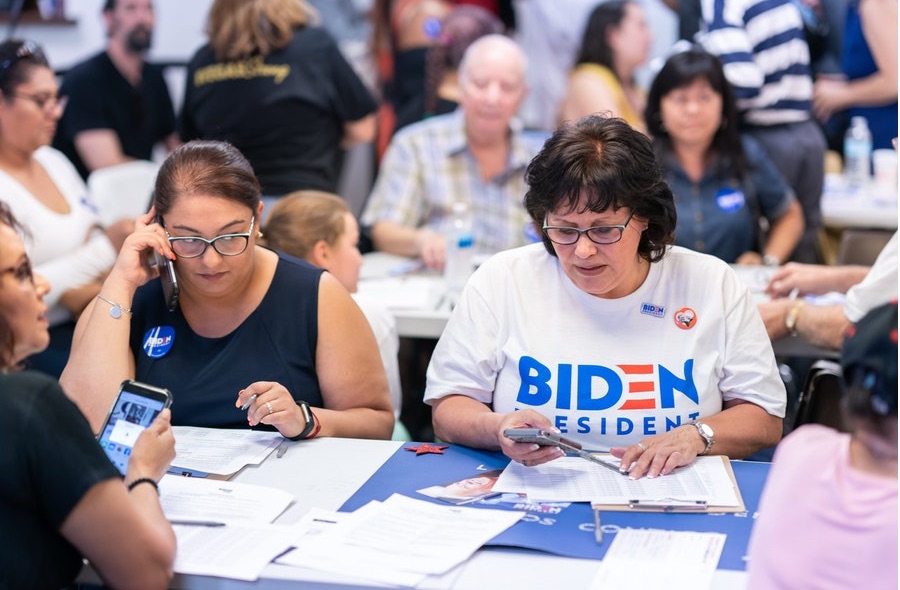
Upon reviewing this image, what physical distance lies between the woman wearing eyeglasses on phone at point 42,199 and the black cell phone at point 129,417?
1.63m

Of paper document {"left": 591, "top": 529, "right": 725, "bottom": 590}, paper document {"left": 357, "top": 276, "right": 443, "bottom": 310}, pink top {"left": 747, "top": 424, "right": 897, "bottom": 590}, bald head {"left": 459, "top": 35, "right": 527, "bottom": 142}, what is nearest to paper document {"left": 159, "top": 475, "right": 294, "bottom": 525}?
paper document {"left": 591, "top": 529, "right": 725, "bottom": 590}

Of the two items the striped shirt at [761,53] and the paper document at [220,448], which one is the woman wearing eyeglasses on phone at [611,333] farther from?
the striped shirt at [761,53]

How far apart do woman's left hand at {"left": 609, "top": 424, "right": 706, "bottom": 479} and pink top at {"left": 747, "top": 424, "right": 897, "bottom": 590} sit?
23.8 inches

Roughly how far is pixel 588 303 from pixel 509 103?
204 centimetres

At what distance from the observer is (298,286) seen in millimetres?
2662

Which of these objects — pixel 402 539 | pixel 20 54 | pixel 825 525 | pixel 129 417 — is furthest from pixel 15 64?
pixel 825 525

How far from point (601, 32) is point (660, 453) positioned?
3648 mm

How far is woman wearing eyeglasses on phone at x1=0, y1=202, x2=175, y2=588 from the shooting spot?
1.76m

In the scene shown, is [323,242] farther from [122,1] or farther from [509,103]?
[122,1]

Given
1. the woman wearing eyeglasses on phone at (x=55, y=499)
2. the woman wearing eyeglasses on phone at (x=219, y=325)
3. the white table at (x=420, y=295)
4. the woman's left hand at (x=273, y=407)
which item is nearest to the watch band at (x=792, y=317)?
the white table at (x=420, y=295)

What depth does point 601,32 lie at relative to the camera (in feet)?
18.0

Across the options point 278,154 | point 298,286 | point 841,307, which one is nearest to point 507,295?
point 298,286

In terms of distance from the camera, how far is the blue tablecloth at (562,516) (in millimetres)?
1982

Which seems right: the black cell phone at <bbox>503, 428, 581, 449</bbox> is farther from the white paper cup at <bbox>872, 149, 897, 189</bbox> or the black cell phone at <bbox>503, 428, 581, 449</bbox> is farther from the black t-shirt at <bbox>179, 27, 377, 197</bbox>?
the white paper cup at <bbox>872, 149, 897, 189</bbox>
